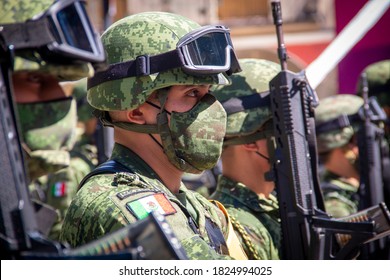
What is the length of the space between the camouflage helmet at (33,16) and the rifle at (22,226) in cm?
21

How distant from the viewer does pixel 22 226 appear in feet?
8.29

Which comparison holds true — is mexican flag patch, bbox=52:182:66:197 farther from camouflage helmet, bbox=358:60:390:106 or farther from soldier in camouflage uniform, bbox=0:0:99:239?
camouflage helmet, bbox=358:60:390:106

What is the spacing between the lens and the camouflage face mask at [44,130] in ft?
13.4

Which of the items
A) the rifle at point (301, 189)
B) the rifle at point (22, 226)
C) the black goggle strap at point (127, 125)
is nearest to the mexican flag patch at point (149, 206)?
the black goggle strap at point (127, 125)

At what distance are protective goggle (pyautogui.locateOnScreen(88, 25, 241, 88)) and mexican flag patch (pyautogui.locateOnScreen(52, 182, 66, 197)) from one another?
3538 mm

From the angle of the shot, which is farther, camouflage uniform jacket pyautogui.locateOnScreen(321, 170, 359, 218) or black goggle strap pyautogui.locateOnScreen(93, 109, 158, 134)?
camouflage uniform jacket pyautogui.locateOnScreen(321, 170, 359, 218)

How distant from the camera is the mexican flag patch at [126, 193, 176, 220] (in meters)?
3.44

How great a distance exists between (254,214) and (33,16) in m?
2.72

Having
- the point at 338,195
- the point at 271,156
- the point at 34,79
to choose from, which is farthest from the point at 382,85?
the point at 34,79

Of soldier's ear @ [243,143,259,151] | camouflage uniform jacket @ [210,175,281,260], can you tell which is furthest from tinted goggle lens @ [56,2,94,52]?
soldier's ear @ [243,143,259,151]

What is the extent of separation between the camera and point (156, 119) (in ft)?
13.0

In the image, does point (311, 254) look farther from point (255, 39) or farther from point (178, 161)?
point (255, 39)

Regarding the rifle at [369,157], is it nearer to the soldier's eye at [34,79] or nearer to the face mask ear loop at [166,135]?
the face mask ear loop at [166,135]

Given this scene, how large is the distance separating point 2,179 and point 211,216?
1720 mm
